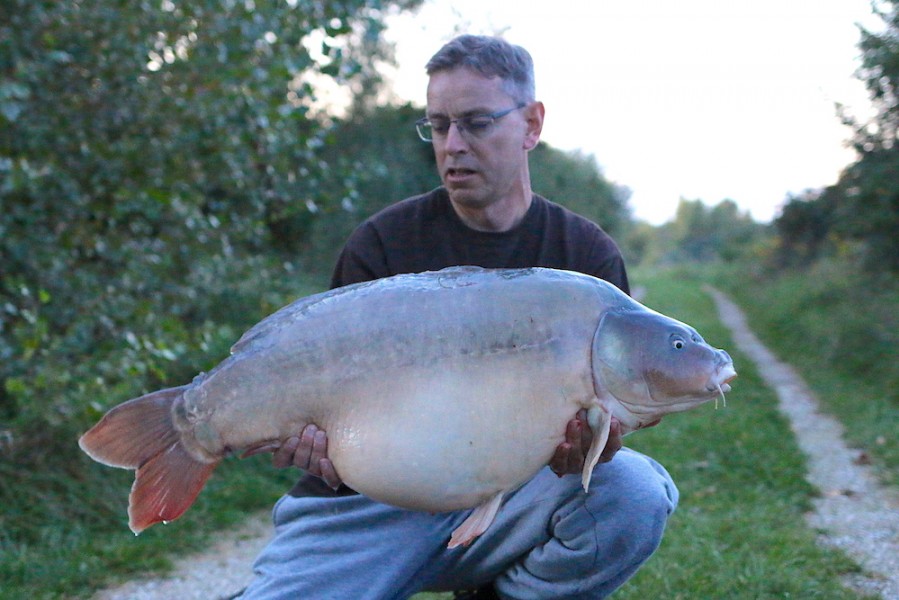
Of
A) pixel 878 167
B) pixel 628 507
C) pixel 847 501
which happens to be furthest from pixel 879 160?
pixel 628 507

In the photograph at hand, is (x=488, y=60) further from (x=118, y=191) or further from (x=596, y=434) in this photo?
(x=118, y=191)

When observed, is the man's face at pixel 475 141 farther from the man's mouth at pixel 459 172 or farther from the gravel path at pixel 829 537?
the gravel path at pixel 829 537

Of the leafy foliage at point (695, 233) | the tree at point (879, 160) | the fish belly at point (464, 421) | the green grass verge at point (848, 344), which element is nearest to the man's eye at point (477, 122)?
the fish belly at point (464, 421)

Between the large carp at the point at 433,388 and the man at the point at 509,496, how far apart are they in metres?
0.10

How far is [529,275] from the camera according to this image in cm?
193

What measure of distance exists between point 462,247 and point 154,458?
1.02 metres

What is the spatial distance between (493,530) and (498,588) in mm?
218

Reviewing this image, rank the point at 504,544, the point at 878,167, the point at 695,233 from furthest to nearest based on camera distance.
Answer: the point at 695,233, the point at 878,167, the point at 504,544

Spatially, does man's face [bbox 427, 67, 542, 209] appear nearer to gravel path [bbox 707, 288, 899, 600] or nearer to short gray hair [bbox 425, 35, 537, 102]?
short gray hair [bbox 425, 35, 537, 102]

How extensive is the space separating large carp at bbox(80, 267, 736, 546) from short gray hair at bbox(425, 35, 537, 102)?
0.74 meters

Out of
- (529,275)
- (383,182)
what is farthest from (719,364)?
(383,182)

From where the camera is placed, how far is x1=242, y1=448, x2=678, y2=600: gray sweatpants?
218cm

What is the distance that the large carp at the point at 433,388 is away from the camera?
1832 millimetres

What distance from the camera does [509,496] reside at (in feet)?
7.58
